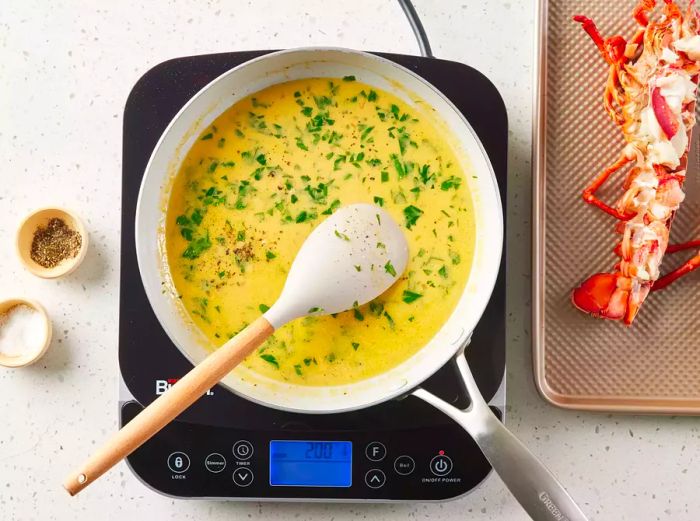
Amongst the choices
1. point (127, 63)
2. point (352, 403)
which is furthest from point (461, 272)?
point (127, 63)

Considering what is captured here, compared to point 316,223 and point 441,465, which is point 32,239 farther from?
point 441,465

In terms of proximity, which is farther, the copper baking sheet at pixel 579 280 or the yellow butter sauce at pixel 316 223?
the copper baking sheet at pixel 579 280

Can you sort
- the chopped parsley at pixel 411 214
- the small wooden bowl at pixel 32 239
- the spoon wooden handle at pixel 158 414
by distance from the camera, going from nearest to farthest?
the spoon wooden handle at pixel 158 414 < the chopped parsley at pixel 411 214 < the small wooden bowl at pixel 32 239

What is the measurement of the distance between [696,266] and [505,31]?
0.46 m

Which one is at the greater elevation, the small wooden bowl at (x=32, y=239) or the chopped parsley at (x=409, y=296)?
the small wooden bowl at (x=32, y=239)

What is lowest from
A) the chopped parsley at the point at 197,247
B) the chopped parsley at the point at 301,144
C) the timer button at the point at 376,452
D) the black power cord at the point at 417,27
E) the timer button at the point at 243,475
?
the timer button at the point at 243,475

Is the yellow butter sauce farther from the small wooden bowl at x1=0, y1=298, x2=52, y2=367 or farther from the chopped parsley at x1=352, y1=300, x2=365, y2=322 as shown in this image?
the small wooden bowl at x1=0, y1=298, x2=52, y2=367

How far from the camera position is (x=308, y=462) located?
107cm

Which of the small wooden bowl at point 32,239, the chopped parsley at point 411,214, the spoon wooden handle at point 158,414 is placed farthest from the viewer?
the small wooden bowl at point 32,239

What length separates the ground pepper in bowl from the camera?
1134mm

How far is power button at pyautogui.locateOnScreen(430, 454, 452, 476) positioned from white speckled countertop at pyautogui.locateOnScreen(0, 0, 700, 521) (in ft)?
0.38

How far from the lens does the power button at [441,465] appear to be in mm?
1065

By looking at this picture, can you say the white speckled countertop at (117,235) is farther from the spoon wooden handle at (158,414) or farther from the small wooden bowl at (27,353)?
the spoon wooden handle at (158,414)

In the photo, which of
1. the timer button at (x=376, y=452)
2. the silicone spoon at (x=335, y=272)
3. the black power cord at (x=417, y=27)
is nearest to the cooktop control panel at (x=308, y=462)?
the timer button at (x=376, y=452)
